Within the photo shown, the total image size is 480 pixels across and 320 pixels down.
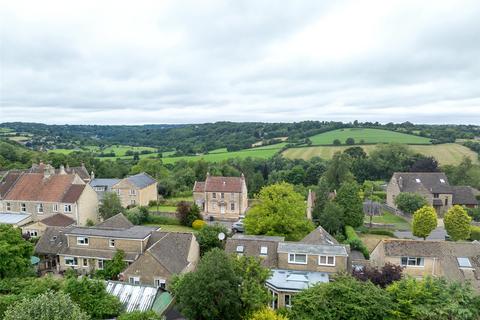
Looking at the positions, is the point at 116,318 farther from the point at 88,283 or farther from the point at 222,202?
the point at 222,202

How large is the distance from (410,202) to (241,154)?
69292mm

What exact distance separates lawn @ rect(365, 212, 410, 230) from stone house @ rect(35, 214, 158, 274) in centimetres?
3596

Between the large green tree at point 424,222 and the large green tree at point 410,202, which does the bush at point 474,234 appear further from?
the large green tree at point 410,202

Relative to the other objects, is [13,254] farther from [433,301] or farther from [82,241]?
[433,301]

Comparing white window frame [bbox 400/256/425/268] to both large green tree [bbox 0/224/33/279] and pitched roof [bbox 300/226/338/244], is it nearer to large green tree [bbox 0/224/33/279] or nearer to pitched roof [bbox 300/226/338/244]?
pitched roof [bbox 300/226/338/244]

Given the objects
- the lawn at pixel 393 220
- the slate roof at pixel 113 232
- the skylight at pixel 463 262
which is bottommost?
the lawn at pixel 393 220

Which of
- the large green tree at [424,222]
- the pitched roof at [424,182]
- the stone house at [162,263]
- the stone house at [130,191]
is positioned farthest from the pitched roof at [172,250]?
the pitched roof at [424,182]

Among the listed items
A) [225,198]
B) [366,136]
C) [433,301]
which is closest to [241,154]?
[366,136]

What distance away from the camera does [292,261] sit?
27.9 m

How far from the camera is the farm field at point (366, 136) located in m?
120

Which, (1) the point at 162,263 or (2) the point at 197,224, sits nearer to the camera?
(1) the point at 162,263

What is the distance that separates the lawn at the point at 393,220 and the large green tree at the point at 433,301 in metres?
30.2

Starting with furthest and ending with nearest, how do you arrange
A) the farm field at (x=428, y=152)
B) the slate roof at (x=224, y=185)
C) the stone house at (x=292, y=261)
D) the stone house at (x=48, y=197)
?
the farm field at (x=428, y=152) → the slate roof at (x=224, y=185) → the stone house at (x=48, y=197) → the stone house at (x=292, y=261)

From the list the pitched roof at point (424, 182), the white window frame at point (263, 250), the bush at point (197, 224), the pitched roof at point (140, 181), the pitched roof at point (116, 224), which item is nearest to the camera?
the white window frame at point (263, 250)
